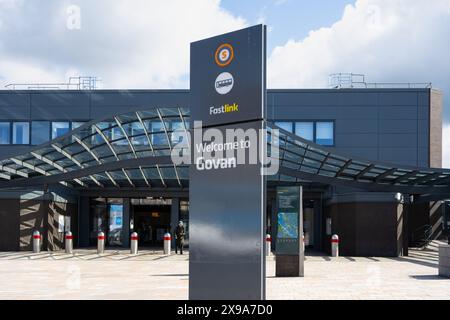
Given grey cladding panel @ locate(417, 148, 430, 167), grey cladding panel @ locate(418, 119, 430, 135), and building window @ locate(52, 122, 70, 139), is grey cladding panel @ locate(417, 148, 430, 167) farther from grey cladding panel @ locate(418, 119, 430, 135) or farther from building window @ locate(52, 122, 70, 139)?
building window @ locate(52, 122, 70, 139)

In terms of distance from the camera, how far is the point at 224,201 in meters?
6.82

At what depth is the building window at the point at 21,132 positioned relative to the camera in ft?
109

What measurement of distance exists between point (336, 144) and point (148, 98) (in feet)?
A: 35.4

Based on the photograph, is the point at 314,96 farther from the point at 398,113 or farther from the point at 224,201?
the point at 224,201

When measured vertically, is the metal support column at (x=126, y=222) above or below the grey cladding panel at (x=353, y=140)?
below

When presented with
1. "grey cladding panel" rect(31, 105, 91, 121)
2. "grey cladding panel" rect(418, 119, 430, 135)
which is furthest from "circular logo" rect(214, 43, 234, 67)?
"grey cladding panel" rect(418, 119, 430, 135)

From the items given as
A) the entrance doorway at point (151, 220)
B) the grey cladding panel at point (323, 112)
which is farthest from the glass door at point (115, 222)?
the grey cladding panel at point (323, 112)

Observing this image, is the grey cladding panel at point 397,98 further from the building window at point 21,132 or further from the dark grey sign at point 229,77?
the dark grey sign at point 229,77

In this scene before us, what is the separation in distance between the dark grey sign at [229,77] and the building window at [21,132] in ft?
92.1

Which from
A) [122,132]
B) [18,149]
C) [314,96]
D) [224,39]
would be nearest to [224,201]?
[224,39]

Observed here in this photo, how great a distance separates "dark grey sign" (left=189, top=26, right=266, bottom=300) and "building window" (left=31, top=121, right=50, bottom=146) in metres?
27.5

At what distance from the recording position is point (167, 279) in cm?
1545
